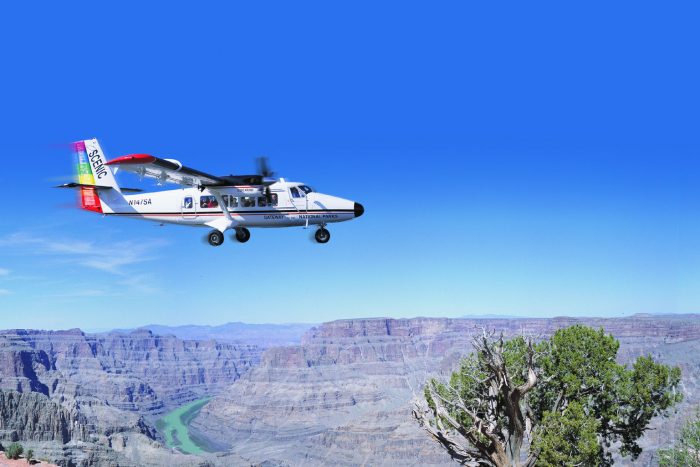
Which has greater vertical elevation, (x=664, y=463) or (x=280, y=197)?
(x=280, y=197)

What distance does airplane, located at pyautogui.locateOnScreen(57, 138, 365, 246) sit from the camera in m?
27.5

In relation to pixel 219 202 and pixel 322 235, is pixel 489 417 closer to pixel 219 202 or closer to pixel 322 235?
pixel 322 235

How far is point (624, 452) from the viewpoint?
161ft

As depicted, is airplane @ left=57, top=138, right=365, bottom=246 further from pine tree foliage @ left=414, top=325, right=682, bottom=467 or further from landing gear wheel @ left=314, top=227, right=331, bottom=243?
pine tree foliage @ left=414, top=325, right=682, bottom=467

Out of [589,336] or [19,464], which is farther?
[19,464]

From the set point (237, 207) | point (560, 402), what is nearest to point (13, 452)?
point (237, 207)

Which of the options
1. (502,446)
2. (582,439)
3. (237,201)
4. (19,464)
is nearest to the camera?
(237,201)

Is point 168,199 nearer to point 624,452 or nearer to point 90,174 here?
point 90,174

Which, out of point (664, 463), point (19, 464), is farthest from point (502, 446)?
point (19, 464)

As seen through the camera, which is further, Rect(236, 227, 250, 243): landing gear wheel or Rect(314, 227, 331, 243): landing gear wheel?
Rect(236, 227, 250, 243): landing gear wheel

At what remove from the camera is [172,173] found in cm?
2595

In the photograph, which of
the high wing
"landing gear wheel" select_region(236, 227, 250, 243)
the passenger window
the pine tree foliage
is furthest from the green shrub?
the high wing

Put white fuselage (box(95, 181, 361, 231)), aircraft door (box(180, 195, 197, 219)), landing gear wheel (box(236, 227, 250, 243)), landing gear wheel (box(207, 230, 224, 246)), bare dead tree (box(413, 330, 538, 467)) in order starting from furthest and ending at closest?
bare dead tree (box(413, 330, 538, 467))
landing gear wheel (box(236, 227, 250, 243))
aircraft door (box(180, 195, 197, 219))
white fuselage (box(95, 181, 361, 231))
landing gear wheel (box(207, 230, 224, 246))

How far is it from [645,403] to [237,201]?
117 ft
